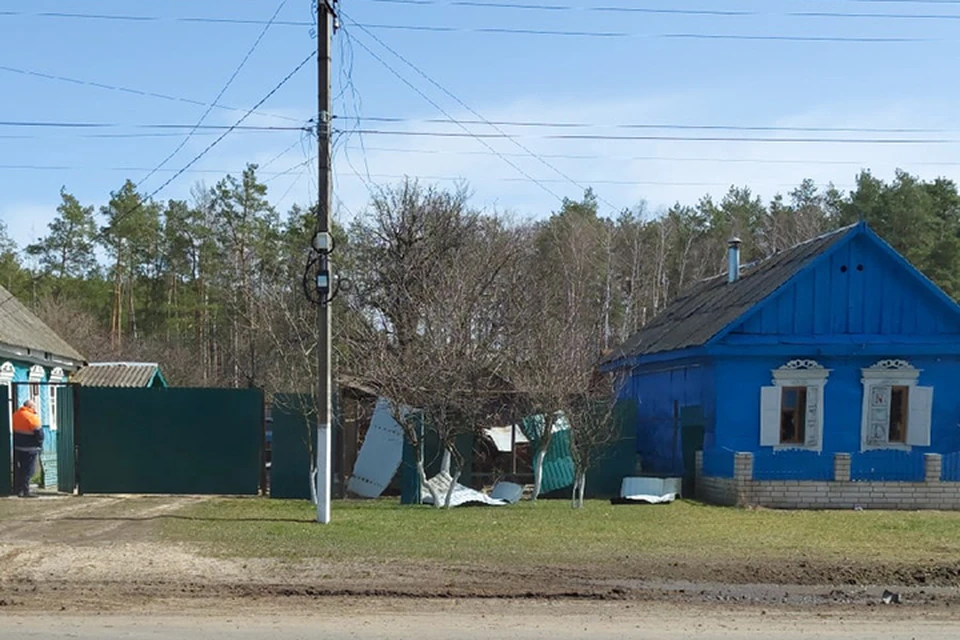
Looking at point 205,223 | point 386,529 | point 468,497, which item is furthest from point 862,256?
point 205,223

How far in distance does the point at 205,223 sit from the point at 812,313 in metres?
33.6

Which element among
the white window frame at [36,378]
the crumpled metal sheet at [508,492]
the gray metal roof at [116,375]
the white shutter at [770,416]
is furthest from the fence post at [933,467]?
the gray metal roof at [116,375]

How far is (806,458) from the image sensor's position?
19141 millimetres

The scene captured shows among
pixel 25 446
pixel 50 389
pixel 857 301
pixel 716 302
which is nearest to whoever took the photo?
pixel 25 446

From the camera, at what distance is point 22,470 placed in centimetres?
1802

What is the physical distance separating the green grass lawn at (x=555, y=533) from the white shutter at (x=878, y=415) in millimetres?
2014

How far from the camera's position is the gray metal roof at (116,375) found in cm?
2831

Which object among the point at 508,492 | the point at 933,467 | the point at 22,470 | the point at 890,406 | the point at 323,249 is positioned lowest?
the point at 508,492

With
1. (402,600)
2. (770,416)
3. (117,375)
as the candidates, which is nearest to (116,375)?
(117,375)

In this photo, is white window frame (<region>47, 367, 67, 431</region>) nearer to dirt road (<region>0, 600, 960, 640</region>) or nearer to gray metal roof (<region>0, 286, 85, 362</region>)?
gray metal roof (<region>0, 286, 85, 362</region>)

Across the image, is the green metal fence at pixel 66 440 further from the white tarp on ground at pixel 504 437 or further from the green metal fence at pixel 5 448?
the white tarp on ground at pixel 504 437

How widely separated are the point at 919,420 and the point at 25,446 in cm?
Result: 1690

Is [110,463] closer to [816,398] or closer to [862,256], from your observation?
[816,398]

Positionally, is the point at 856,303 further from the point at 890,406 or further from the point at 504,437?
the point at 504,437
